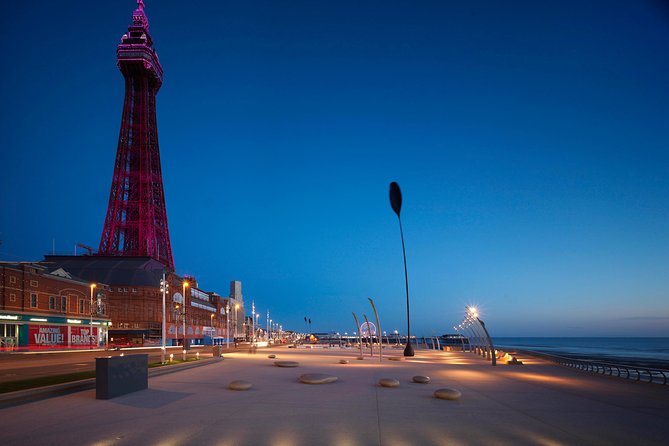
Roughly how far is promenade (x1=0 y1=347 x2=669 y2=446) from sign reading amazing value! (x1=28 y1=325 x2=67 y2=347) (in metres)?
51.5

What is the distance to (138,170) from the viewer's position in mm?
131125

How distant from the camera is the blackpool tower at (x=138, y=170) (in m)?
123

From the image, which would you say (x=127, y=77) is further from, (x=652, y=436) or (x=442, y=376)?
(x=652, y=436)

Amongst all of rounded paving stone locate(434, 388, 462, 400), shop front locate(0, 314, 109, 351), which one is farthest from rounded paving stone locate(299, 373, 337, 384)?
shop front locate(0, 314, 109, 351)

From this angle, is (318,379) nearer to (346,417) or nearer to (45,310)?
(346,417)

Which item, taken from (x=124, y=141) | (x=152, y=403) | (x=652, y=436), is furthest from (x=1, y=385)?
(x=124, y=141)

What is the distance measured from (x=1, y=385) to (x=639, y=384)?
25721 mm

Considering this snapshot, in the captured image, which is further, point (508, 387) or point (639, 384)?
point (639, 384)

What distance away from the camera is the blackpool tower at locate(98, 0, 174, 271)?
403ft

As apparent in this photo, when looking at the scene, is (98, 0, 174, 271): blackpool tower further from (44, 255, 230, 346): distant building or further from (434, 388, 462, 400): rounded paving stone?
(434, 388, 462, 400): rounded paving stone

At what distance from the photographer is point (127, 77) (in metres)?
138

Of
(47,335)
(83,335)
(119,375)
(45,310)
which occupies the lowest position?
(83,335)

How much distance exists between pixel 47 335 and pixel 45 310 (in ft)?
10.5

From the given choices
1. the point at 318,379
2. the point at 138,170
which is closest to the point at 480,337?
the point at 318,379
